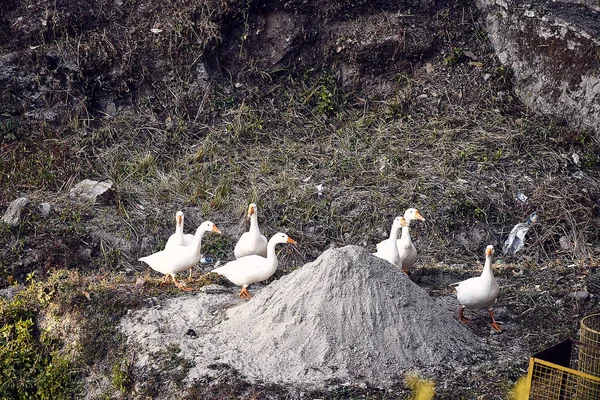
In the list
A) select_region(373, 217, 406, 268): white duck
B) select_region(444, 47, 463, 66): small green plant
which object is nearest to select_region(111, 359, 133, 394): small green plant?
select_region(373, 217, 406, 268): white duck

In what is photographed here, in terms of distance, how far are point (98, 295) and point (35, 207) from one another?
2719 mm

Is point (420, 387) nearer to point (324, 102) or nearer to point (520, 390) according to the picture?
point (520, 390)

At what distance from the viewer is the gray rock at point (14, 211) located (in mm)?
8930

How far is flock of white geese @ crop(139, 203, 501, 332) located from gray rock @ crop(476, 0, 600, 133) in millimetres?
3637

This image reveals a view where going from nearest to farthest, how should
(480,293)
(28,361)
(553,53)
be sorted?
(28,361)
(480,293)
(553,53)

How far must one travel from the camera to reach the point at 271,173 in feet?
33.5

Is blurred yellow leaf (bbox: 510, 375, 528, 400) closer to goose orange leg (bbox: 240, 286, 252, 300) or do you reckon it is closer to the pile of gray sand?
the pile of gray sand

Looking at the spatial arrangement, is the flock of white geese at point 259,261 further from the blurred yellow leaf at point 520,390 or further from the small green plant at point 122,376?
the small green plant at point 122,376

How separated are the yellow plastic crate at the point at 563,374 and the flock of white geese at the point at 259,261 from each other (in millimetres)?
1210

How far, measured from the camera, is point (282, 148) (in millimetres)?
10672

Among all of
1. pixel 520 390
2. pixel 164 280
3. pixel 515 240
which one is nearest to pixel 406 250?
pixel 515 240

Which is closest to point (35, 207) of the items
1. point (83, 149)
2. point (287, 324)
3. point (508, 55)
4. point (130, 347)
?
point (83, 149)

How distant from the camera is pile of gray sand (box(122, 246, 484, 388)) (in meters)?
5.86

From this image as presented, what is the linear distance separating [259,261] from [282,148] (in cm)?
372
